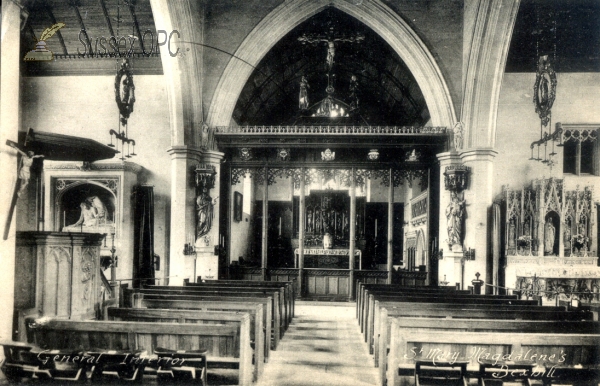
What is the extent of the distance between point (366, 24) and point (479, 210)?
4613mm

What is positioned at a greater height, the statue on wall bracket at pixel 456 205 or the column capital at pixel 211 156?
the column capital at pixel 211 156

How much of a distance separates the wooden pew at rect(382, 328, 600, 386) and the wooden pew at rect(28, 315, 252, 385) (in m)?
1.28

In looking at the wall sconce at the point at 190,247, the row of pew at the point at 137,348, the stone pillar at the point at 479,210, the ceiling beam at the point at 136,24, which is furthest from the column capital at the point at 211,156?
the row of pew at the point at 137,348

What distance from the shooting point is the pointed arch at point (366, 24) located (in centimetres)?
1084

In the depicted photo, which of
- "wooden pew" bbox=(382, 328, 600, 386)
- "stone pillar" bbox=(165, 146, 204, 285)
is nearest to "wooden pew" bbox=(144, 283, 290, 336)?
"wooden pew" bbox=(382, 328, 600, 386)

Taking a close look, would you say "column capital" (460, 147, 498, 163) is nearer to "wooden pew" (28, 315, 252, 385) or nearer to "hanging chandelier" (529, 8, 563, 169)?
"hanging chandelier" (529, 8, 563, 169)

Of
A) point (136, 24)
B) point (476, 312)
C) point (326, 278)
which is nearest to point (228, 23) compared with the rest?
point (136, 24)

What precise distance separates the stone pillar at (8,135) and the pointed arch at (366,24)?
7.18 metres

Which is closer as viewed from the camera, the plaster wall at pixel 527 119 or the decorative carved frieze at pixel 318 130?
the plaster wall at pixel 527 119

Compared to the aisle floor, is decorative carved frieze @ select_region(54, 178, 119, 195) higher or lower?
higher

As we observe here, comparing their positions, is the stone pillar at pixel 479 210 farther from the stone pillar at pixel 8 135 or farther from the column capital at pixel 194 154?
the stone pillar at pixel 8 135

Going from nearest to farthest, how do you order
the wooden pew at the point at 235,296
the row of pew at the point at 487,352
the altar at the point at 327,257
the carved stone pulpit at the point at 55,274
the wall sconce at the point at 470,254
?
the row of pew at the point at 487,352
the carved stone pulpit at the point at 55,274
the wooden pew at the point at 235,296
the wall sconce at the point at 470,254
the altar at the point at 327,257

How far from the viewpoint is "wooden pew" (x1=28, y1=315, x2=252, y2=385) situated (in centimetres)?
419

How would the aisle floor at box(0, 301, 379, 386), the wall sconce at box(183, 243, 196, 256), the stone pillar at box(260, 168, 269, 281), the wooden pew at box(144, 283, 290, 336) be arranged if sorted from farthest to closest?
the stone pillar at box(260, 168, 269, 281), the wall sconce at box(183, 243, 196, 256), the wooden pew at box(144, 283, 290, 336), the aisle floor at box(0, 301, 379, 386)
